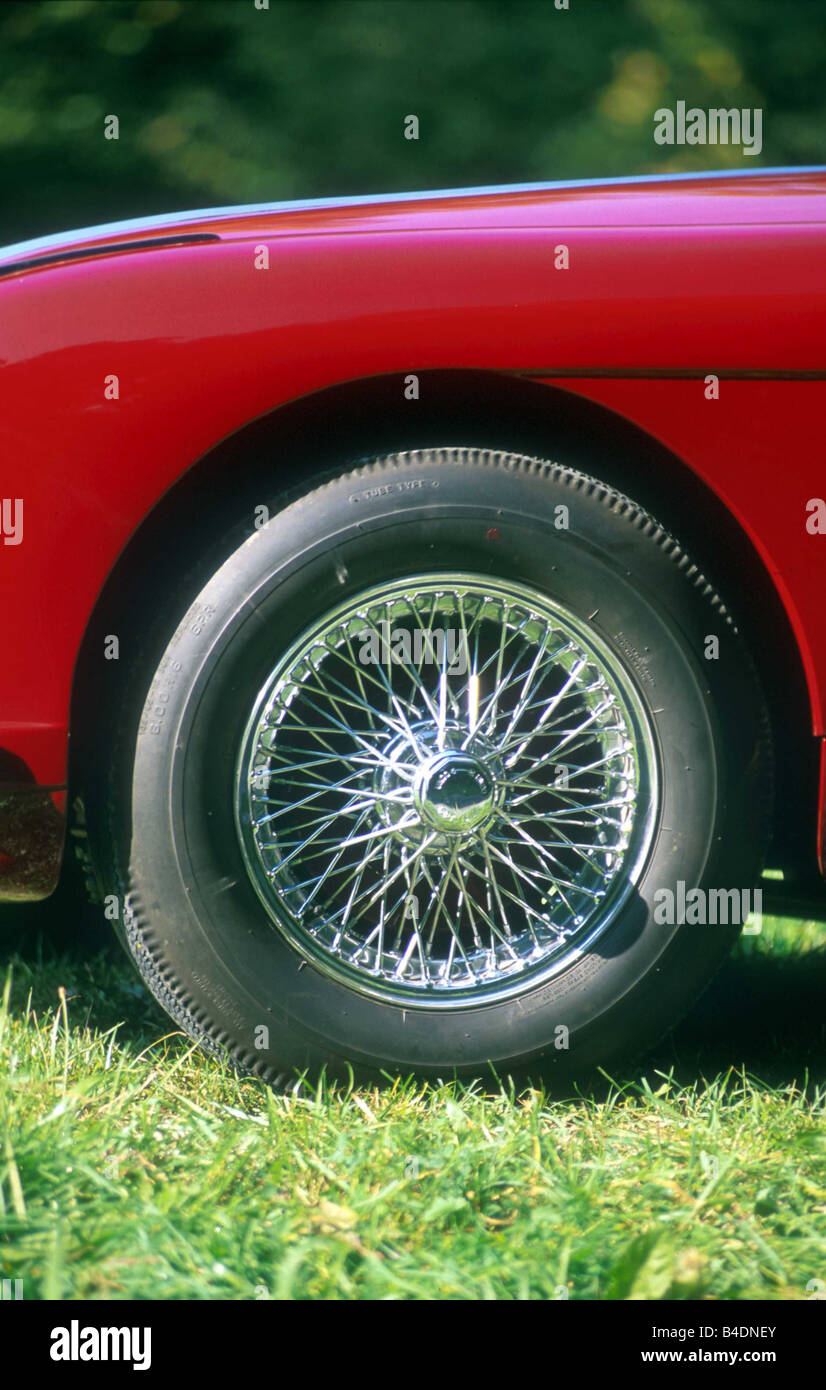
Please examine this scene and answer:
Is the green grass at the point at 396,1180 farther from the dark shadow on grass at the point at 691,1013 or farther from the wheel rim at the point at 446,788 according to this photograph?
the wheel rim at the point at 446,788

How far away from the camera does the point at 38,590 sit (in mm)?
1717

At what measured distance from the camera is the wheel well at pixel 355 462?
1.79 metres

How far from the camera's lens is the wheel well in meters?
1.79

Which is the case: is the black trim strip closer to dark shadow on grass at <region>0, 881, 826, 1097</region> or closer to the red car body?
the red car body

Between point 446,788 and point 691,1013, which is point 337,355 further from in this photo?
point 691,1013

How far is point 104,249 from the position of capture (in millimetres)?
1770

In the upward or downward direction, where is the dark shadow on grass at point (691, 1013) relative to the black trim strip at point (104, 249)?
downward

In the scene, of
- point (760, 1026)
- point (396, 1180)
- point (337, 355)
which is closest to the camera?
point (396, 1180)

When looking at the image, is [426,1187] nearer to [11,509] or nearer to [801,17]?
[11,509]

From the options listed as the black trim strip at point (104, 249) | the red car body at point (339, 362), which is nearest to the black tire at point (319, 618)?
the red car body at point (339, 362)

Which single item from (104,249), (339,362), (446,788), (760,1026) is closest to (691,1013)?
(760,1026)

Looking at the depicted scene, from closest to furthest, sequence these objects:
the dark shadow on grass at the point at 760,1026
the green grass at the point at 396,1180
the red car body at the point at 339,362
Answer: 1. the green grass at the point at 396,1180
2. the red car body at the point at 339,362
3. the dark shadow on grass at the point at 760,1026

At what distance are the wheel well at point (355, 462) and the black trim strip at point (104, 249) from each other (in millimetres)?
302

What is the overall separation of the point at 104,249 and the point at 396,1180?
1.39 metres
